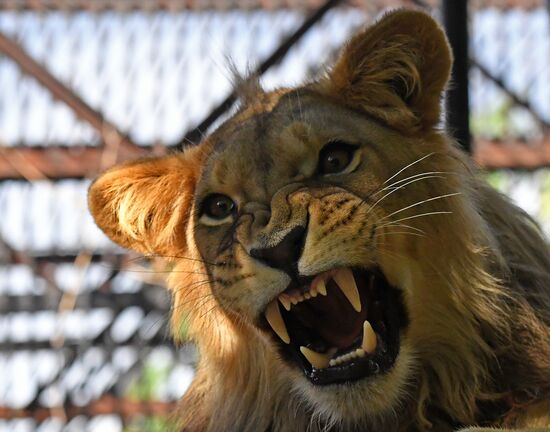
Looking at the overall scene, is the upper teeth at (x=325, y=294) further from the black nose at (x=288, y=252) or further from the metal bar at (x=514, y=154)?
the metal bar at (x=514, y=154)

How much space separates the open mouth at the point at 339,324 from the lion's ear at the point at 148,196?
74 cm

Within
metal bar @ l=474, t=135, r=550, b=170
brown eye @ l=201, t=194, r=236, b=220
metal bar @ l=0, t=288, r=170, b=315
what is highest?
metal bar @ l=474, t=135, r=550, b=170

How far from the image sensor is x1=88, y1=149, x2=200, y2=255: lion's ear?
4.25 m

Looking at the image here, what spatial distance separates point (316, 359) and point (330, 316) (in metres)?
0.17

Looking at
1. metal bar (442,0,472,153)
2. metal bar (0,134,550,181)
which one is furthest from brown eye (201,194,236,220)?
metal bar (0,134,550,181)

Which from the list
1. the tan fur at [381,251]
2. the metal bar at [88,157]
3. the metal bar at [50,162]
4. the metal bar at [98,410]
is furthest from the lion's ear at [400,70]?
the metal bar at [98,410]

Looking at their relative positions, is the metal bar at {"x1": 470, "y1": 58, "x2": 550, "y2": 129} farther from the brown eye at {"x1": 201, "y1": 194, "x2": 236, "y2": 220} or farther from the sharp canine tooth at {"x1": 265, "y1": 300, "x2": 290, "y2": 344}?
the sharp canine tooth at {"x1": 265, "y1": 300, "x2": 290, "y2": 344}

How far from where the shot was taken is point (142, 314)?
22.8ft

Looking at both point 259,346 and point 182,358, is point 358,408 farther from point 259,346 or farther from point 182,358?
point 182,358

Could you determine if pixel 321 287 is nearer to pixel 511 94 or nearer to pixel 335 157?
pixel 335 157

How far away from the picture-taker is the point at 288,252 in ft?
11.2

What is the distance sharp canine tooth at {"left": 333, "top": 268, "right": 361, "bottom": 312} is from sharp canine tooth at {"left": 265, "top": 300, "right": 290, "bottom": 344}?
0.20 metres

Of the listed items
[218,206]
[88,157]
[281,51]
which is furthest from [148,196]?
[88,157]

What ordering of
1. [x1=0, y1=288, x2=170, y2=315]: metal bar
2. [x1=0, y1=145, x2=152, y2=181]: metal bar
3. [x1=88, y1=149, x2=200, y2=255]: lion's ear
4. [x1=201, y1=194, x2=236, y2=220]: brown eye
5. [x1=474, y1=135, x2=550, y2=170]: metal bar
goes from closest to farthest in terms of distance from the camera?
[x1=201, y1=194, x2=236, y2=220]: brown eye
[x1=88, y1=149, x2=200, y2=255]: lion's ear
[x1=0, y1=145, x2=152, y2=181]: metal bar
[x1=0, y1=288, x2=170, y2=315]: metal bar
[x1=474, y1=135, x2=550, y2=170]: metal bar
